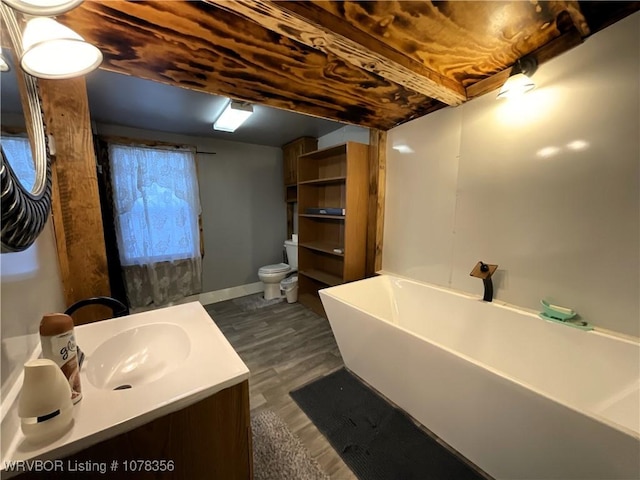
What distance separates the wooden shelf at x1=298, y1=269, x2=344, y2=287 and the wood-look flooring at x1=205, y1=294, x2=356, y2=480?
17.8 inches

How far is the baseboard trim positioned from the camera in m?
3.34

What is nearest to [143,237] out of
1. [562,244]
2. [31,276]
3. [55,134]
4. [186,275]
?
[186,275]

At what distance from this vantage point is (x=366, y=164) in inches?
101

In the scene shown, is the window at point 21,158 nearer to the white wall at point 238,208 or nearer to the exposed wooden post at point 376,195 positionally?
the exposed wooden post at point 376,195

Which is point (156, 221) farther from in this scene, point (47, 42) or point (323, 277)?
point (47, 42)

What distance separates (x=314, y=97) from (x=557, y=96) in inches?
58.4

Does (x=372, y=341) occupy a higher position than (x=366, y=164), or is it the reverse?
(x=366, y=164)

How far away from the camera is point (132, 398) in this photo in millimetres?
636

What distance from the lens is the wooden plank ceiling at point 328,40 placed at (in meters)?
1.02

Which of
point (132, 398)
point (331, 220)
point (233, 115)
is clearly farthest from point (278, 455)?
point (233, 115)

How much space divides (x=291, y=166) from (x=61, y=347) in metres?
3.27

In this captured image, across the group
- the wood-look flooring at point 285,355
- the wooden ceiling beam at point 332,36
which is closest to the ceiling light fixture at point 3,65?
the wooden ceiling beam at point 332,36

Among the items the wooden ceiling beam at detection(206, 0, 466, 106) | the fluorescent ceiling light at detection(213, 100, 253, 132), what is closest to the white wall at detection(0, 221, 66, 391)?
the wooden ceiling beam at detection(206, 0, 466, 106)

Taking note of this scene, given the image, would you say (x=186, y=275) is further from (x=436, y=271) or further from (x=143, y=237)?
(x=436, y=271)
